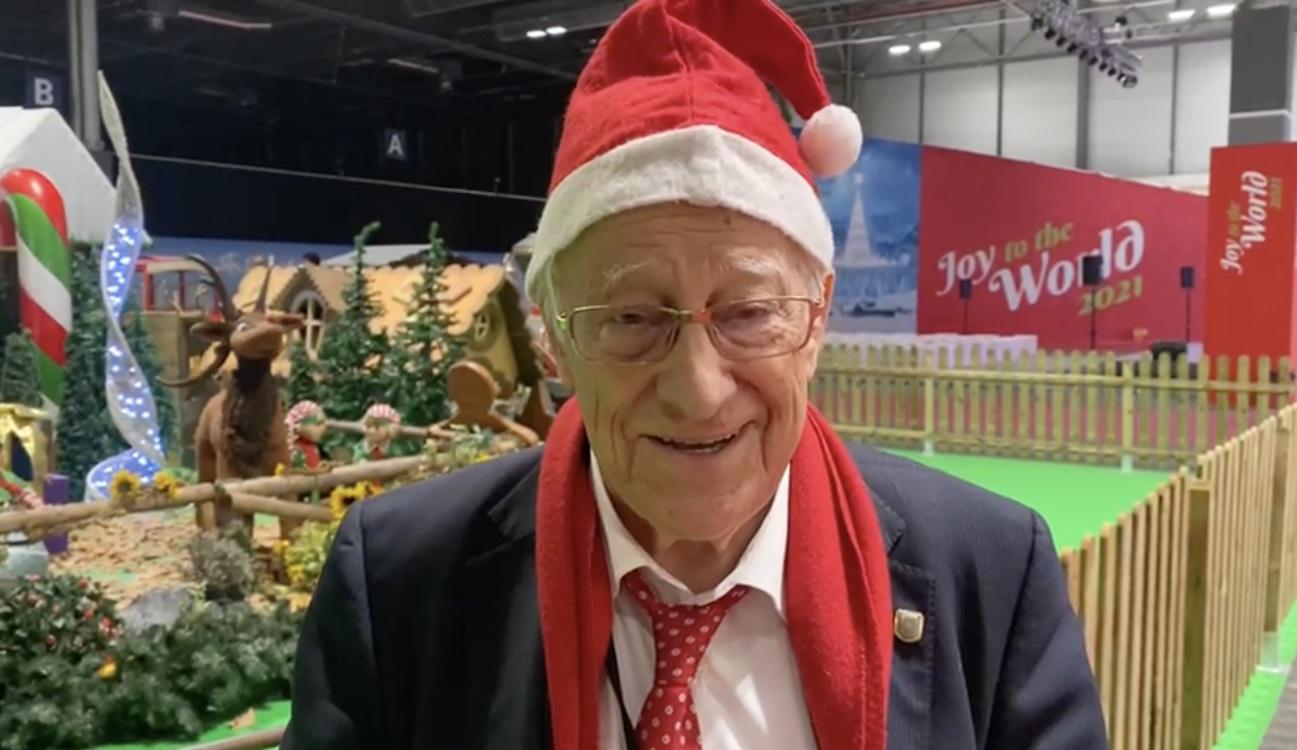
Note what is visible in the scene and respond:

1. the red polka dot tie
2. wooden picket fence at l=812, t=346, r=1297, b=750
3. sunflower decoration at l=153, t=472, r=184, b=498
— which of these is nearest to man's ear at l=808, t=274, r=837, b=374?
the red polka dot tie

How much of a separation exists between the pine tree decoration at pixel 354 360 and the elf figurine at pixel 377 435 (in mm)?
1468

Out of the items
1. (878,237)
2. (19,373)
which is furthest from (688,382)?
(878,237)

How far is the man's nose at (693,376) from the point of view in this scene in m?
1.14

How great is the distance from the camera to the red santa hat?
1162mm

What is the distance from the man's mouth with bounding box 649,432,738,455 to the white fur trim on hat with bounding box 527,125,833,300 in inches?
8.3

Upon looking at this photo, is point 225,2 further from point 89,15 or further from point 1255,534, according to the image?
point 1255,534

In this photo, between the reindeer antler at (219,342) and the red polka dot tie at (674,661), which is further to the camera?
the reindeer antler at (219,342)

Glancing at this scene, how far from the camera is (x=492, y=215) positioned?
13.4 m

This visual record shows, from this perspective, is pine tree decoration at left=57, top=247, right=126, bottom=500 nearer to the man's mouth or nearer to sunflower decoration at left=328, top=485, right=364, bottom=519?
sunflower decoration at left=328, top=485, right=364, bottom=519

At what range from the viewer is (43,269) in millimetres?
6160

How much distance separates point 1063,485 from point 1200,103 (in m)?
11.3

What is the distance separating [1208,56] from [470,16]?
11.3m

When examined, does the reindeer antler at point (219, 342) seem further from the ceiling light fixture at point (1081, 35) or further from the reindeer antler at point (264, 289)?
the ceiling light fixture at point (1081, 35)

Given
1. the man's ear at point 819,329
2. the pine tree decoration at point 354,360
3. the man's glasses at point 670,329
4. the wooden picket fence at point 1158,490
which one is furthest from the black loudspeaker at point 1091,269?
the man's glasses at point 670,329
